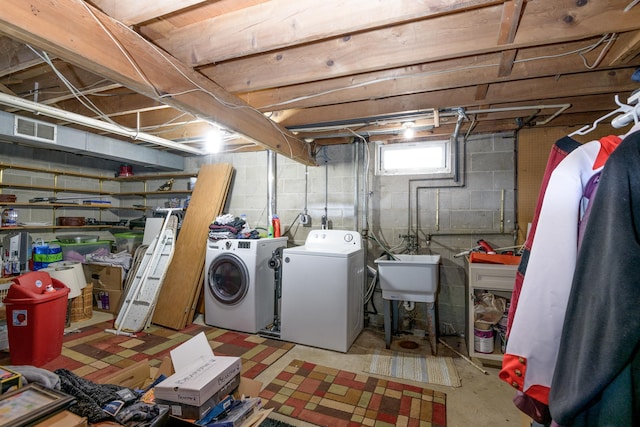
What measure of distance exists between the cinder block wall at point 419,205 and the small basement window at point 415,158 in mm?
131

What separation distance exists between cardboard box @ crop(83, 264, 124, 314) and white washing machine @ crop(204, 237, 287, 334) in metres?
1.34

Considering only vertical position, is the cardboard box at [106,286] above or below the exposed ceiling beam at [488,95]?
below

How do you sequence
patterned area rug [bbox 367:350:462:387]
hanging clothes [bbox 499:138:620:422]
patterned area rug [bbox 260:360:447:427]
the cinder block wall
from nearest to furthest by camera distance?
hanging clothes [bbox 499:138:620:422] → patterned area rug [bbox 260:360:447:427] → patterned area rug [bbox 367:350:462:387] → the cinder block wall

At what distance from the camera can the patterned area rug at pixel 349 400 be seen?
1858 millimetres

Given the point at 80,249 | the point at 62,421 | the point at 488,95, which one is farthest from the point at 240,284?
the point at 488,95

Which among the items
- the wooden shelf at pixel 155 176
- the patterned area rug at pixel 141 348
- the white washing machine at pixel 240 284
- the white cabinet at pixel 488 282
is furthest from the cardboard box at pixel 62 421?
the wooden shelf at pixel 155 176

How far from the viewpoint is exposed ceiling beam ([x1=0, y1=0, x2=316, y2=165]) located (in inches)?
43.3

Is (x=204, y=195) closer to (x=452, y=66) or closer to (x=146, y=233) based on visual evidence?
(x=146, y=233)

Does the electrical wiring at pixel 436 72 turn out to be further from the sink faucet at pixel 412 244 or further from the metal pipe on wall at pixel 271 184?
the sink faucet at pixel 412 244

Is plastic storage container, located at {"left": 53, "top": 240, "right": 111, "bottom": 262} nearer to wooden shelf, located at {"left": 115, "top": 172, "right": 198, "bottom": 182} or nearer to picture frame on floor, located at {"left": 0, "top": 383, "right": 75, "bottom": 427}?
wooden shelf, located at {"left": 115, "top": 172, "right": 198, "bottom": 182}

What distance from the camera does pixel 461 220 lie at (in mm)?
3191

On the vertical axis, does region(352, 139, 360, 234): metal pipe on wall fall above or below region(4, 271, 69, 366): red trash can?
above

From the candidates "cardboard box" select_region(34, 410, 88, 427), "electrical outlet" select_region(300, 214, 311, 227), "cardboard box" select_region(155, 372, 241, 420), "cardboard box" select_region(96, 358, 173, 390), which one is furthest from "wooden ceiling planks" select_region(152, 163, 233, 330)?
"cardboard box" select_region(34, 410, 88, 427)

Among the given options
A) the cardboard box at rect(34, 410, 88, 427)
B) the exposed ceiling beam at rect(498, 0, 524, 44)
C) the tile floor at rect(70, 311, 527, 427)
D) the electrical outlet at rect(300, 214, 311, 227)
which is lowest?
the tile floor at rect(70, 311, 527, 427)
